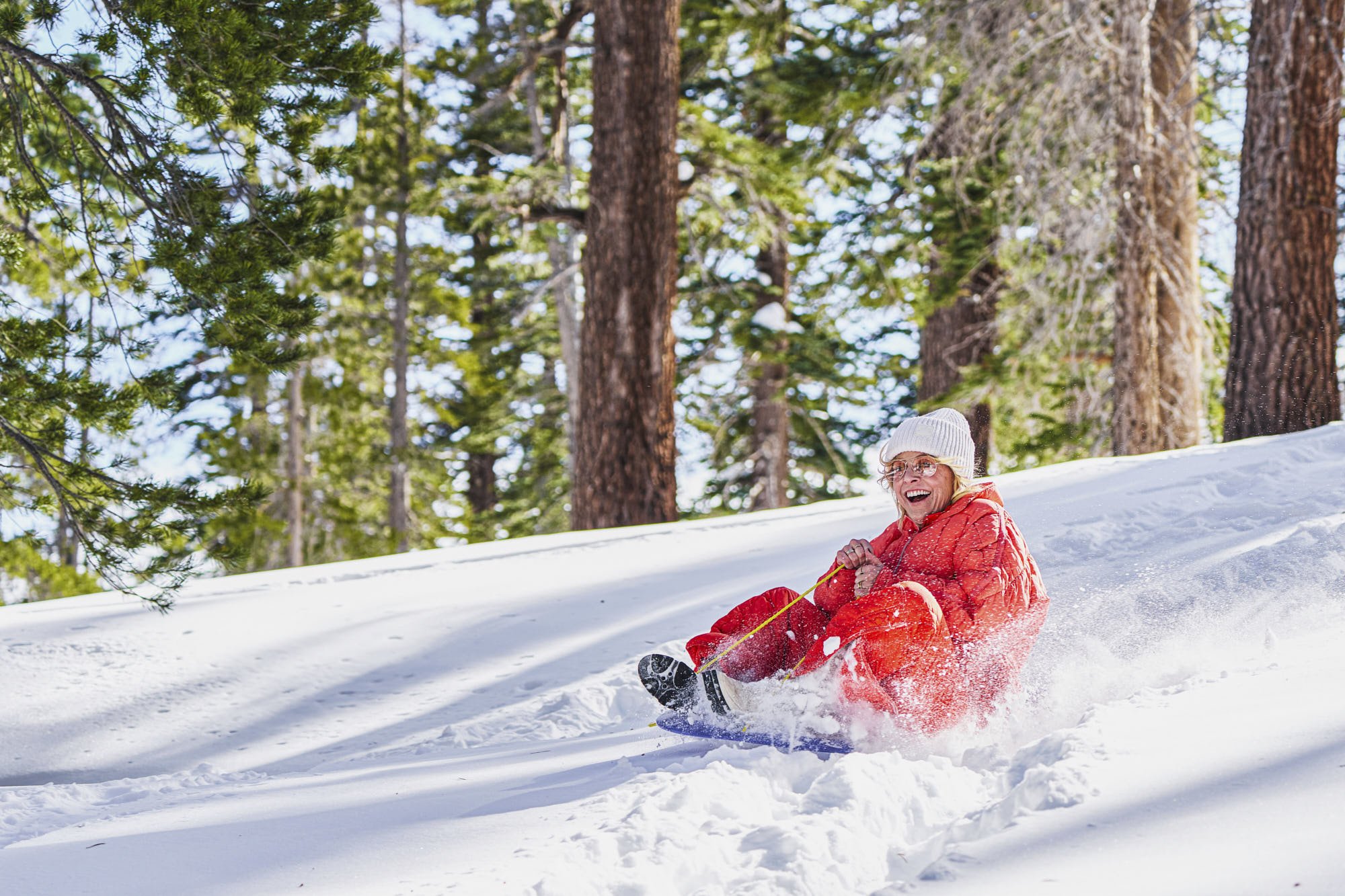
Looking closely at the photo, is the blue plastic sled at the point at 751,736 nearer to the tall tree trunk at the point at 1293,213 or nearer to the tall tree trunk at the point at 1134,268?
the tall tree trunk at the point at 1293,213

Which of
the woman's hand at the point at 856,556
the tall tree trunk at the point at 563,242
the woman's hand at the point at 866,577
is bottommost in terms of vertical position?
the woman's hand at the point at 866,577

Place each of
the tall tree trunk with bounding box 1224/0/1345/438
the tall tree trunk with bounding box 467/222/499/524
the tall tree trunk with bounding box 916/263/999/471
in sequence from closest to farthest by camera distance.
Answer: the tall tree trunk with bounding box 1224/0/1345/438, the tall tree trunk with bounding box 916/263/999/471, the tall tree trunk with bounding box 467/222/499/524

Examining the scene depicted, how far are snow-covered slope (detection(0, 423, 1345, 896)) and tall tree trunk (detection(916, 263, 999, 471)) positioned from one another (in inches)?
264

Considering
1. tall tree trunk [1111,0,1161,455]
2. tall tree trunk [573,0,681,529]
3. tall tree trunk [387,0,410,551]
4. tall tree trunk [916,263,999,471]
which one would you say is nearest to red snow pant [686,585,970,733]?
tall tree trunk [573,0,681,529]

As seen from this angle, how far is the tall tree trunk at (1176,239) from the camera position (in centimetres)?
1011

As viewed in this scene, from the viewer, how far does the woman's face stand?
3.73 m

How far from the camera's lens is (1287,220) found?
7.63 meters

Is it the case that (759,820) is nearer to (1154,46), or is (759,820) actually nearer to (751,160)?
(751,160)

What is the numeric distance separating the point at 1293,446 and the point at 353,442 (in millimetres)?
14711

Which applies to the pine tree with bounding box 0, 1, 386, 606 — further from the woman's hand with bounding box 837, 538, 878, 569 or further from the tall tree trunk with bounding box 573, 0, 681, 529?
the tall tree trunk with bounding box 573, 0, 681, 529

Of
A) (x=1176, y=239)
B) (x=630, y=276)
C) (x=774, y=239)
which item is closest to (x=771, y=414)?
(x=774, y=239)

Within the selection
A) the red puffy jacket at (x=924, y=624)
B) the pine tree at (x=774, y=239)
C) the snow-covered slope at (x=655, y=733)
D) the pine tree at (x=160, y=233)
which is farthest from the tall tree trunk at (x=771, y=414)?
the red puffy jacket at (x=924, y=624)

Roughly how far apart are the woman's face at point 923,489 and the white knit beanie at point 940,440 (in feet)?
0.10

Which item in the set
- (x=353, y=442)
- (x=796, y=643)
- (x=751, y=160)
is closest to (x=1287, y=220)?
(x=751, y=160)
